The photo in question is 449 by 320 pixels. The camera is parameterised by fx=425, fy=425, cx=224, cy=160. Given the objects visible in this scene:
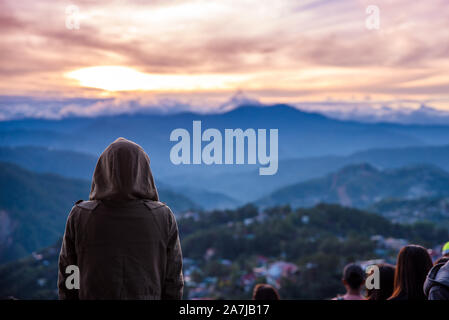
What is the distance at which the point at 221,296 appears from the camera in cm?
2120

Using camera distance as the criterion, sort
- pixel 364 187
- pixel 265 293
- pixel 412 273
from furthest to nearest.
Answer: pixel 364 187 → pixel 265 293 → pixel 412 273

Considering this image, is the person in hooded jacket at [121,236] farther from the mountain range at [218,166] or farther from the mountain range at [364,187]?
the mountain range at [218,166]

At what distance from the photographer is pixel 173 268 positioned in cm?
205

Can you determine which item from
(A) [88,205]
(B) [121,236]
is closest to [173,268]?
(B) [121,236]

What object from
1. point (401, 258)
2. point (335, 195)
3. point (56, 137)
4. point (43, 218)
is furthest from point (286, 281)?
point (56, 137)

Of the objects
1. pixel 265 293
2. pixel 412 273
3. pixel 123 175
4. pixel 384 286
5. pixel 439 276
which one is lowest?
pixel 265 293

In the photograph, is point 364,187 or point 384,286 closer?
point 384,286

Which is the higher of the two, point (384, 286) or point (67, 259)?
point (67, 259)

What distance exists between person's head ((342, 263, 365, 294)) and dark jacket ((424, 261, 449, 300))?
1.23 m

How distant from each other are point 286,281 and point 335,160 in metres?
117

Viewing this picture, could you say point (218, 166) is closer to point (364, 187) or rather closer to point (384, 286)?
point (364, 187)

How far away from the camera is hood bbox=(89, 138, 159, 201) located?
1.96 metres

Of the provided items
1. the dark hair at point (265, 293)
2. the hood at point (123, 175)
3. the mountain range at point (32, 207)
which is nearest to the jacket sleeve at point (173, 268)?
the hood at point (123, 175)

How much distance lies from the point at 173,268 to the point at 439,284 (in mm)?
1331
